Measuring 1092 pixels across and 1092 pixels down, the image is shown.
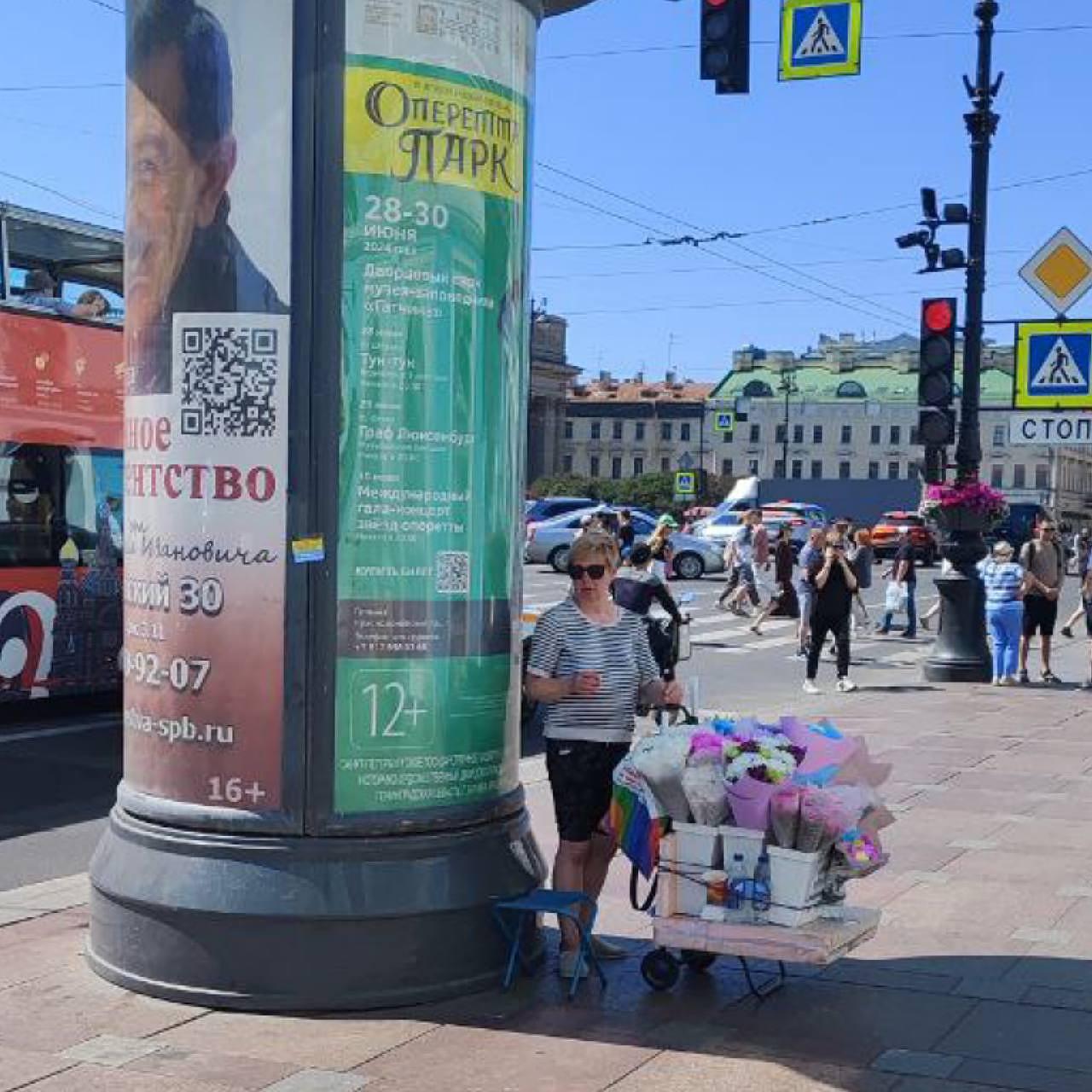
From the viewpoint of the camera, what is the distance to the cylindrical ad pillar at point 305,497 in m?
5.38

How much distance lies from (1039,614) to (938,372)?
10.3ft

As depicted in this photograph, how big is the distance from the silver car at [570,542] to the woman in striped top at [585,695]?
101 ft

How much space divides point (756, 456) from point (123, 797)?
146 metres

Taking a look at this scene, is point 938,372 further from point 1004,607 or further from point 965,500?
point 1004,607

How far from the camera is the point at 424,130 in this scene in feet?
18.0

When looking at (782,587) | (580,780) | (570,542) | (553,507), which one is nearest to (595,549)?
(580,780)

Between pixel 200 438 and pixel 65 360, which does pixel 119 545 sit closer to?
Answer: pixel 65 360

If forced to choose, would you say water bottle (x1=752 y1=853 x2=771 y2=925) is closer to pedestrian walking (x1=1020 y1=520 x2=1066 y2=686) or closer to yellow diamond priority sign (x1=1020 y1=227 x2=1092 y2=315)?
yellow diamond priority sign (x1=1020 y1=227 x2=1092 y2=315)

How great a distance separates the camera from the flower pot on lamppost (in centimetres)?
1670

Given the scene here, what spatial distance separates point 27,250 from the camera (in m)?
12.9

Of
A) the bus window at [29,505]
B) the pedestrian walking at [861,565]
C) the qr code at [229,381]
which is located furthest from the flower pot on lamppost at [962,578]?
the qr code at [229,381]

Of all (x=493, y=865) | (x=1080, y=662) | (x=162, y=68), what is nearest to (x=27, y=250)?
(x=162, y=68)

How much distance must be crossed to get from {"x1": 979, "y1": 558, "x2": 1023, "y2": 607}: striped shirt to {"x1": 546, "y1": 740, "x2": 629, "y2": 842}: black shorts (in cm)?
1167

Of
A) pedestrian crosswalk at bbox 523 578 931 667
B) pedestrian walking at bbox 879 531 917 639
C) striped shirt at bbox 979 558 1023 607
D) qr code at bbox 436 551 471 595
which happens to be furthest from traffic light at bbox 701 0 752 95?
pedestrian walking at bbox 879 531 917 639
